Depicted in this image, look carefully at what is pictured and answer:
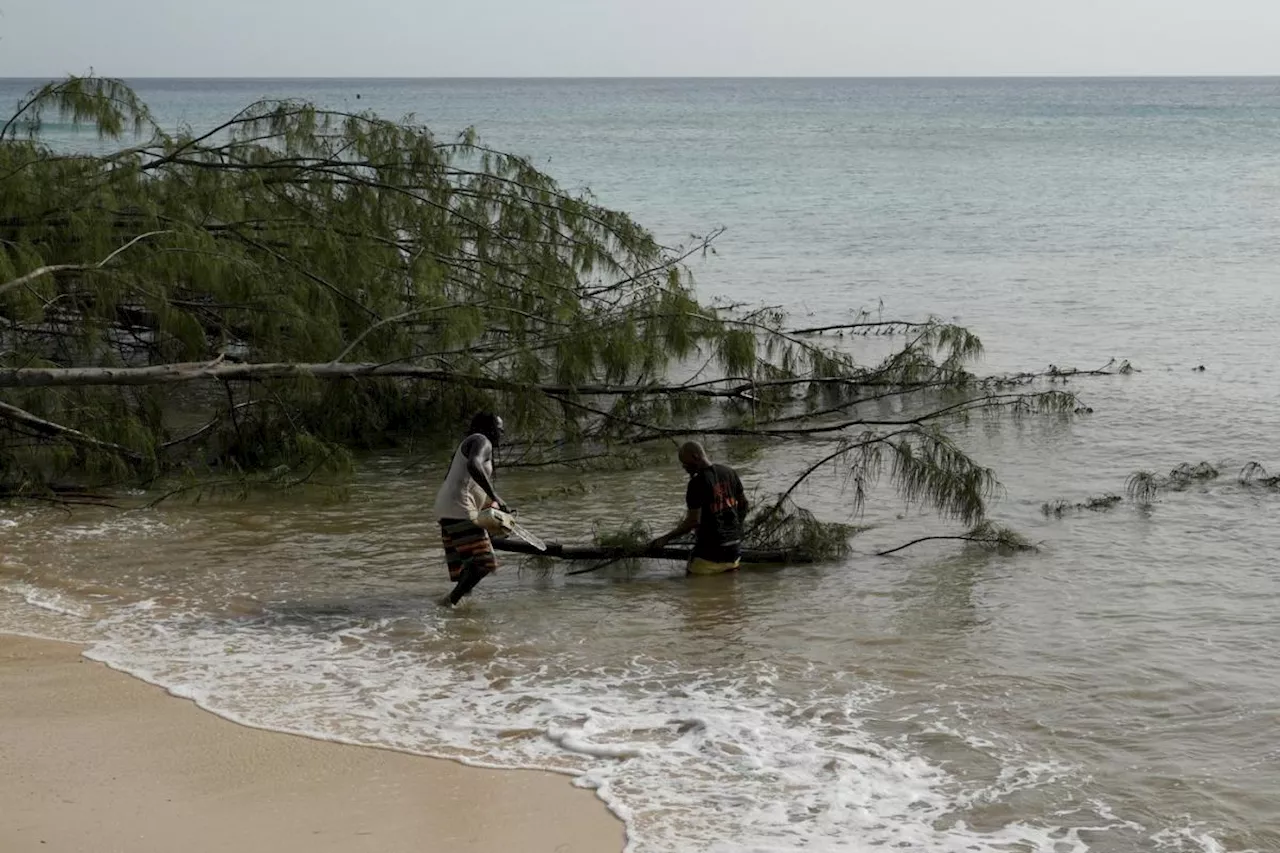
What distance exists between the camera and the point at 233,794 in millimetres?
6277

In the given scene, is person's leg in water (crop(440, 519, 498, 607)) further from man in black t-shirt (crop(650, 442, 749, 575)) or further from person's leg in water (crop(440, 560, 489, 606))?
man in black t-shirt (crop(650, 442, 749, 575))

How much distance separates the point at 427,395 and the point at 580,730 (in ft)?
22.0

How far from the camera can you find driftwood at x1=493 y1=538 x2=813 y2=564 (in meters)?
9.81

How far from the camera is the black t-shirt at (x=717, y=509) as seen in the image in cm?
959

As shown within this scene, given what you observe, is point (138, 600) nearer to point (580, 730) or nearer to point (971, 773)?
point (580, 730)

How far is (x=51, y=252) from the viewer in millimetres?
12547

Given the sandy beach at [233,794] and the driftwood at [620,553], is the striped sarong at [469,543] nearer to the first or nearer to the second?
the driftwood at [620,553]

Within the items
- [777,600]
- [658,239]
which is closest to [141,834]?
[777,600]

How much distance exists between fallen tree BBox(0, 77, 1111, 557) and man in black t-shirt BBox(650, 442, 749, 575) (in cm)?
54

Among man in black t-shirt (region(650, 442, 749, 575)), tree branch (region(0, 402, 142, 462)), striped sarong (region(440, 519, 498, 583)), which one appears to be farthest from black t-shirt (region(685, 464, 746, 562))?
tree branch (region(0, 402, 142, 462))

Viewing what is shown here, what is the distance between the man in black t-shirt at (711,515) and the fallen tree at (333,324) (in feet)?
1.77

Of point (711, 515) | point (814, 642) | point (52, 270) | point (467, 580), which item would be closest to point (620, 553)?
point (711, 515)

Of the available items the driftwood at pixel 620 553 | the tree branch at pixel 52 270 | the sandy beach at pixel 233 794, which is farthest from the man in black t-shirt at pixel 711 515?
the tree branch at pixel 52 270

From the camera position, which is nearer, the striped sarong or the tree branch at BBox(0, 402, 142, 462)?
the striped sarong
